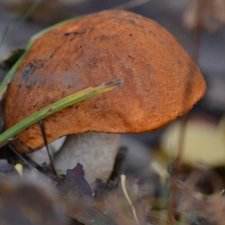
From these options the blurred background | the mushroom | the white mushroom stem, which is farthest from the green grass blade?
the blurred background

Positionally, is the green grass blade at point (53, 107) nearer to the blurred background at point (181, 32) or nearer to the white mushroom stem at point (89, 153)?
the white mushroom stem at point (89, 153)

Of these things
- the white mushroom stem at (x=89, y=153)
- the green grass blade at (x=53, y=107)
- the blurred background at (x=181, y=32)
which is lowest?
the blurred background at (x=181, y=32)

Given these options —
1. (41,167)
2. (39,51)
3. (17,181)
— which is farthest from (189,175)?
(17,181)

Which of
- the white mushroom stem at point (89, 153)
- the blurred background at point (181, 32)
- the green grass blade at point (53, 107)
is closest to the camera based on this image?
the green grass blade at point (53, 107)

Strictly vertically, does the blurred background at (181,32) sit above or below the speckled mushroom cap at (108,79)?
below

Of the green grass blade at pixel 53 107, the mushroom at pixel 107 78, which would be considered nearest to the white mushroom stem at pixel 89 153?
the mushroom at pixel 107 78

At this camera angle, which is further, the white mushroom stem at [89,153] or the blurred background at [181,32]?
the blurred background at [181,32]

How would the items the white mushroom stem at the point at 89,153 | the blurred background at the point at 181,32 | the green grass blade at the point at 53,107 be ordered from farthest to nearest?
the blurred background at the point at 181,32, the white mushroom stem at the point at 89,153, the green grass blade at the point at 53,107

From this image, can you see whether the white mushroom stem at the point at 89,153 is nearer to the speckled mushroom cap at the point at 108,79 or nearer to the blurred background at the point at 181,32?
the speckled mushroom cap at the point at 108,79
